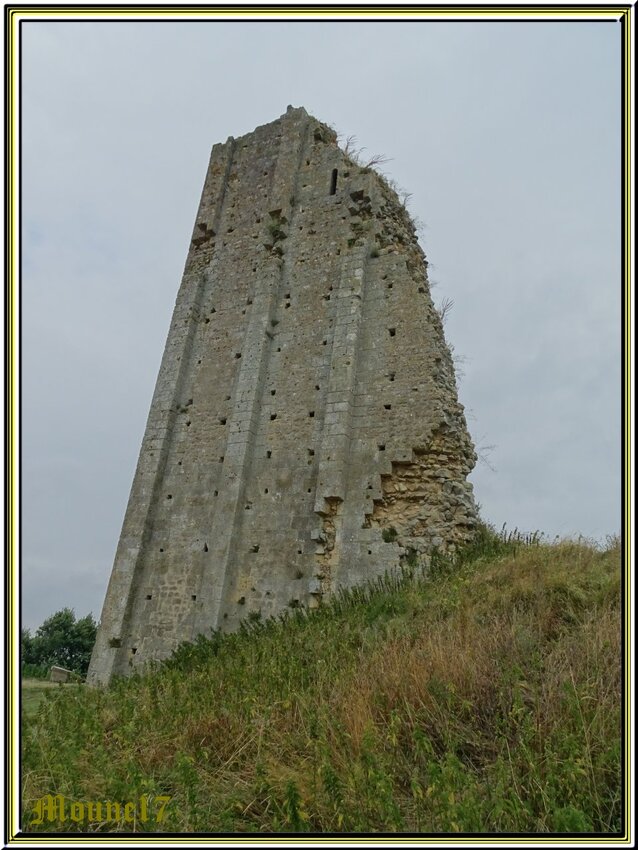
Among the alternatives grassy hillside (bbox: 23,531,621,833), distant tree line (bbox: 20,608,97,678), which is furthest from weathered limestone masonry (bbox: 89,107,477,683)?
distant tree line (bbox: 20,608,97,678)

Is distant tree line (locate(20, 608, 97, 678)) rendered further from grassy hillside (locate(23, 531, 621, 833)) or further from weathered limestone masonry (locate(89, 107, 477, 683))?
grassy hillside (locate(23, 531, 621, 833))

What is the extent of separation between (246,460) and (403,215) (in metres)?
5.38

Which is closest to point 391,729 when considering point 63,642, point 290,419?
point 290,419

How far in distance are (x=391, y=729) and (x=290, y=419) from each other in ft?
23.0

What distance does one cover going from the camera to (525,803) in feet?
9.11

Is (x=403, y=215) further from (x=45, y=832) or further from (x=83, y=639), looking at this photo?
(x=83, y=639)

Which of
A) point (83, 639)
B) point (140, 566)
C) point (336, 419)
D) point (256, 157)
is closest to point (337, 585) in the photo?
point (336, 419)

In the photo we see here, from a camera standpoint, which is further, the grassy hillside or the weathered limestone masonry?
the weathered limestone masonry

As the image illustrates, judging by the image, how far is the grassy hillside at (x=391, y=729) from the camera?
2.82m

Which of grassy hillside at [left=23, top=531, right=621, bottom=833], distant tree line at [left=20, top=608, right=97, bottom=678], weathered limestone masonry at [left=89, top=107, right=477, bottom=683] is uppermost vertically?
weathered limestone masonry at [left=89, top=107, right=477, bottom=683]

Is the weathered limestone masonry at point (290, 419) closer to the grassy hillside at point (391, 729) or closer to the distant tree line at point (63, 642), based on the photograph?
the grassy hillside at point (391, 729)

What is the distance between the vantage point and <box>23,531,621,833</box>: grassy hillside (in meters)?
2.82

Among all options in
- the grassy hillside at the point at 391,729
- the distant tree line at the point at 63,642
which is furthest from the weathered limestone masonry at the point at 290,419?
the distant tree line at the point at 63,642

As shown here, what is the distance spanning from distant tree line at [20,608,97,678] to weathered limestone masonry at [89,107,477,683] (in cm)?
1276
